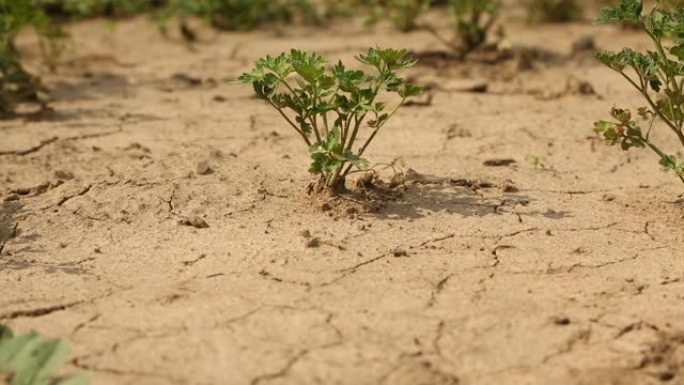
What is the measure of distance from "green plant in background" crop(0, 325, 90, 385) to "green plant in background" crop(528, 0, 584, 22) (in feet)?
16.2

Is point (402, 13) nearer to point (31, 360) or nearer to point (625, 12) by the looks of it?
point (625, 12)

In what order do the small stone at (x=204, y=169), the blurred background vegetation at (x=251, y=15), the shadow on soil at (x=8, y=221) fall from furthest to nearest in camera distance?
the blurred background vegetation at (x=251, y=15)
the small stone at (x=204, y=169)
the shadow on soil at (x=8, y=221)

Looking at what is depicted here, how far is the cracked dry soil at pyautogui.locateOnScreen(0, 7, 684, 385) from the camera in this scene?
2.95m

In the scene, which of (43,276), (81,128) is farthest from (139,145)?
(43,276)

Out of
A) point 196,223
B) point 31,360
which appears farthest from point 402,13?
point 31,360

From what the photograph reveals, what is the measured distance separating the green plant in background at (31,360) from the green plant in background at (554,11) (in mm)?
4924

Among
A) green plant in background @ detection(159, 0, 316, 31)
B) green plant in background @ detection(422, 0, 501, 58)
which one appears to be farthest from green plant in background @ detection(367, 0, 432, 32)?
green plant in background @ detection(159, 0, 316, 31)

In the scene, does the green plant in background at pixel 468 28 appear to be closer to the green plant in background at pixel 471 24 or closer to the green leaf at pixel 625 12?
the green plant in background at pixel 471 24

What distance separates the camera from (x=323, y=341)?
3000 millimetres

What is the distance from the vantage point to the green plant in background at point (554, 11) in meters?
6.96

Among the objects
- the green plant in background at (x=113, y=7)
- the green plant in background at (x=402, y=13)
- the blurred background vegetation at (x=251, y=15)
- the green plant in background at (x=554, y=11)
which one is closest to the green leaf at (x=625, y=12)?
the blurred background vegetation at (x=251, y=15)

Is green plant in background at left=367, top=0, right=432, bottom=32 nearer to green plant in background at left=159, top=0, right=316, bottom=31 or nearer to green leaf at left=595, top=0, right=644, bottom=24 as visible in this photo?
green plant in background at left=159, top=0, right=316, bottom=31

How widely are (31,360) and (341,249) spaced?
1235mm

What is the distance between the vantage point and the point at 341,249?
3.61 metres
